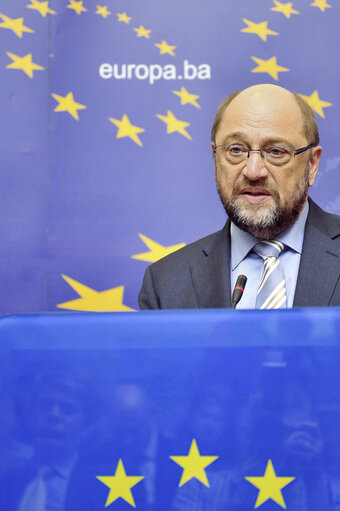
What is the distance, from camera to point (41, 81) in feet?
6.85

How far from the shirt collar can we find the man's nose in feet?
0.41

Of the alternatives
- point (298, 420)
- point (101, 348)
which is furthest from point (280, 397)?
point (101, 348)

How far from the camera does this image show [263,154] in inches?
53.3

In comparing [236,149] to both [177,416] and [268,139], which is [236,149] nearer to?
[268,139]

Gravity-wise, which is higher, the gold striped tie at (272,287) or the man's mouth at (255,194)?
the man's mouth at (255,194)

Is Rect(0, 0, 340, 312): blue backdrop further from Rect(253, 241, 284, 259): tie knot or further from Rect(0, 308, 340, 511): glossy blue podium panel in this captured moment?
Rect(0, 308, 340, 511): glossy blue podium panel

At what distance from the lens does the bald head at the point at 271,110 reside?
4.51 feet

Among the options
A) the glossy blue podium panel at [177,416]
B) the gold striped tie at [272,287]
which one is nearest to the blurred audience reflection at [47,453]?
the glossy blue podium panel at [177,416]

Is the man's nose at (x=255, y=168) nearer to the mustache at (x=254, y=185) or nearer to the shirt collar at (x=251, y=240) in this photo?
the mustache at (x=254, y=185)

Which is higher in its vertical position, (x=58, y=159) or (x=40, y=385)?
(x=58, y=159)

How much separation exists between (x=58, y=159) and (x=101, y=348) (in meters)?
1.58

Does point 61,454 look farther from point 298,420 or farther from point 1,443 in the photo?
point 298,420

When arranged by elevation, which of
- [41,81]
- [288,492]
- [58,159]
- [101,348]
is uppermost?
[41,81]

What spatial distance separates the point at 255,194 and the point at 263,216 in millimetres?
53
